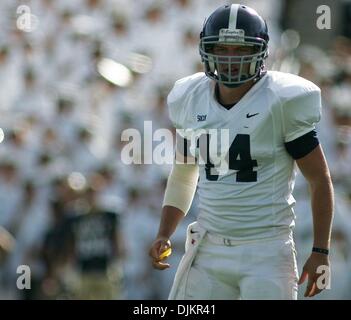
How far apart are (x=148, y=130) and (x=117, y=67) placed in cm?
79

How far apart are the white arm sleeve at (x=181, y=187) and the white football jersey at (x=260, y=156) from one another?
22cm

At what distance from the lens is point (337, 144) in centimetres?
669

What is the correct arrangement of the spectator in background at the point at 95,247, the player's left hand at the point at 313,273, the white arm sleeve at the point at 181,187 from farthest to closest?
the spectator in background at the point at 95,247 → the white arm sleeve at the point at 181,187 → the player's left hand at the point at 313,273

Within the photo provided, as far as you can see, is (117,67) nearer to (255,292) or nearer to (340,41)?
(340,41)

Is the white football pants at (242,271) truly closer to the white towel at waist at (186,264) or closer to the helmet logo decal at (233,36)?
the white towel at waist at (186,264)

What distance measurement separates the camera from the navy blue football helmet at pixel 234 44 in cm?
369

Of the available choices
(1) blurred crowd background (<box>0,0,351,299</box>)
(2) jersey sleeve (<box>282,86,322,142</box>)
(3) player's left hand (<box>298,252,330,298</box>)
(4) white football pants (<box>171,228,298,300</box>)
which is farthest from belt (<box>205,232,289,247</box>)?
(1) blurred crowd background (<box>0,0,351,299</box>)

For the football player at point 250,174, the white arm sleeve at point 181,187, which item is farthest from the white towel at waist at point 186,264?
the white arm sleeve at point 181,187

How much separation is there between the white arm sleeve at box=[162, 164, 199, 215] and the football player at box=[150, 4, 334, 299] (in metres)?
0.16

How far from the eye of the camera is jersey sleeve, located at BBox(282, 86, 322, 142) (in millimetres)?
3625

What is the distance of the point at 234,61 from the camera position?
3.69 metres

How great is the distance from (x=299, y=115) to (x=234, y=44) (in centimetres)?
34

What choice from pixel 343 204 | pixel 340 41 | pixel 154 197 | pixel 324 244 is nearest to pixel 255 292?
pixel 324 244

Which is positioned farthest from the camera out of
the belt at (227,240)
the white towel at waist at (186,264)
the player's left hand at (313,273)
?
the white towel at waist at (186,264)
